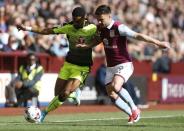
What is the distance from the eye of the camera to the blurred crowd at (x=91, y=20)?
901 inches

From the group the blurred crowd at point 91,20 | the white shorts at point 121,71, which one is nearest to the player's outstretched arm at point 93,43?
the white shorts at point 121,71

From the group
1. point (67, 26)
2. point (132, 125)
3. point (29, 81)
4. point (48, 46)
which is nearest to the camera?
point (132, 125)

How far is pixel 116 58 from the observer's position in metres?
15.3

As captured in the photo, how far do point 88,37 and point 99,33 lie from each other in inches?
18.3

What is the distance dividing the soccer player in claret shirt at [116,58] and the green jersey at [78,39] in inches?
16.4

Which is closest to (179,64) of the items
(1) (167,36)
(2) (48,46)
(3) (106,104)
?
(1) (167,36)

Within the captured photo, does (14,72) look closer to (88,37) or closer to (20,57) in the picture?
(20,57)

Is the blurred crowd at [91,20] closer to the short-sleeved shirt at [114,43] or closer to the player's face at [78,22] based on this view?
the player's face at [78,22]

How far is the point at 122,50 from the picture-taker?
50.3 feet

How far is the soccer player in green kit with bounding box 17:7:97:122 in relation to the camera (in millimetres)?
15328

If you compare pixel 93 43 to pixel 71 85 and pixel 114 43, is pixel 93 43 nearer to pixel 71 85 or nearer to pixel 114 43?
pixel 114 43

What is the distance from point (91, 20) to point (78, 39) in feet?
35.7

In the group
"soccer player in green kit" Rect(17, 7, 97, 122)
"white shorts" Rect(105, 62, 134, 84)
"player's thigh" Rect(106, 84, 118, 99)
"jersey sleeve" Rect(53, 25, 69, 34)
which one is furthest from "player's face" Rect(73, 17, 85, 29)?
"player's thigh" Rect(106, 84, 118, 99)

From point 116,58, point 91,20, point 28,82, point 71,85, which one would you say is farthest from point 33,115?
point 91,20
